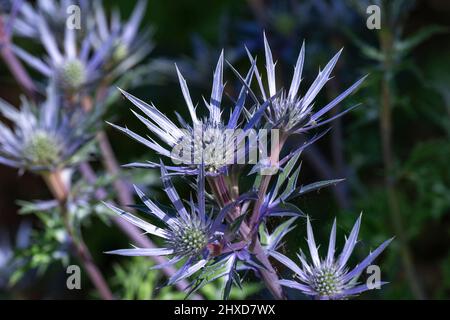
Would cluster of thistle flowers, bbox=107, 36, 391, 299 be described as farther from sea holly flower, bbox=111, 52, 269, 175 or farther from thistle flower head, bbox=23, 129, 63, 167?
thistle flower head, bbox=23, 129, 63, 167

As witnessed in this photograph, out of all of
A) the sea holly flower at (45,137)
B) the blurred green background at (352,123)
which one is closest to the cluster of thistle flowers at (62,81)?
the sea holly flower at (45,137)

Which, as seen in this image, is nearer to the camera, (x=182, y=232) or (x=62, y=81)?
(x=182, y=232)

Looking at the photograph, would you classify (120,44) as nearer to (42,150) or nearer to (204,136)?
(42,150)

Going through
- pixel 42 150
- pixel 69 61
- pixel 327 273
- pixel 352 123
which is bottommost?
pixel 327 273

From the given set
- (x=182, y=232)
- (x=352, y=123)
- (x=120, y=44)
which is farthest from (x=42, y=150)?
(x=352, y=123)

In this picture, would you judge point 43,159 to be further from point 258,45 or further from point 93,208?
point 258,45

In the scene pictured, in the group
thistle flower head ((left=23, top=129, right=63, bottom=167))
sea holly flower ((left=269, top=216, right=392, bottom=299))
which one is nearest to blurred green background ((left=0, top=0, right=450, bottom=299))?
sea holly flower ((left=269, top=216, right=392, bottom=299))
